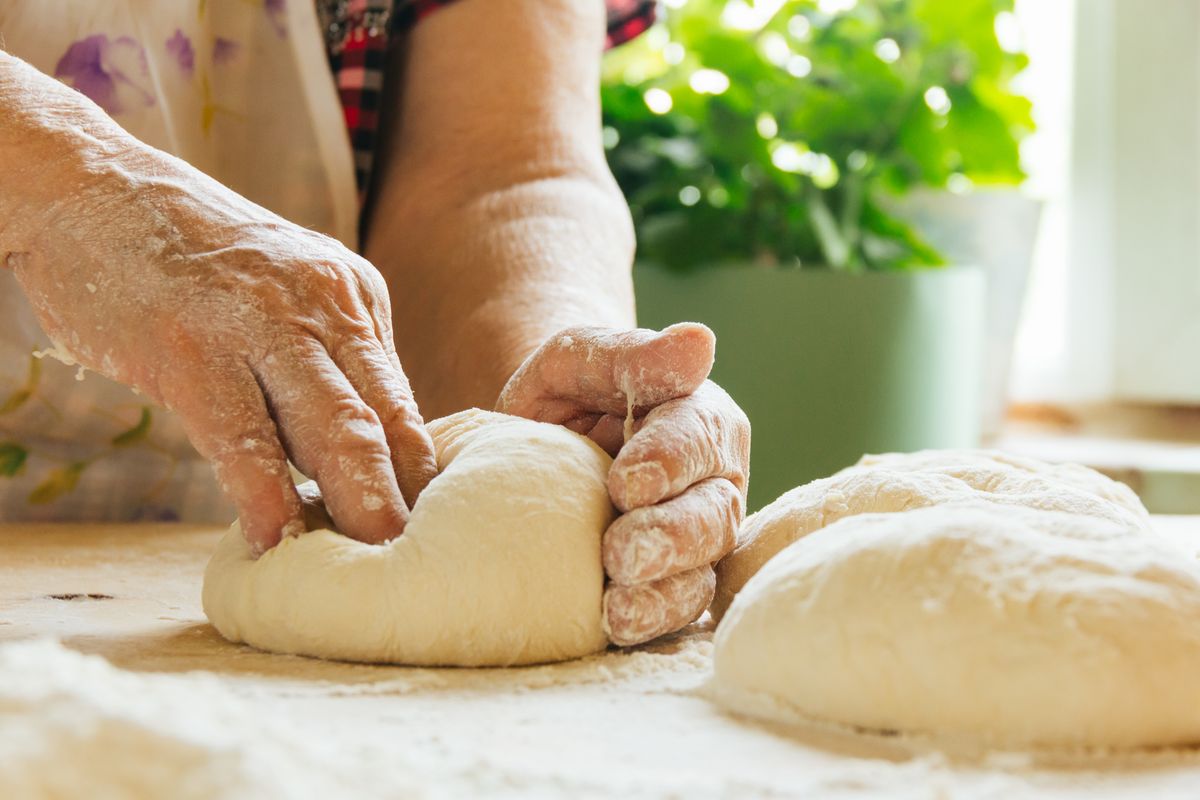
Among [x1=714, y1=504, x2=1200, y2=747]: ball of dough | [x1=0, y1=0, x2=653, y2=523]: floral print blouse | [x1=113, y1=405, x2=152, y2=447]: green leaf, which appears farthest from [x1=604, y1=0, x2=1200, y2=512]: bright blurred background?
[x1=714, y1=504, x2=1200, y2=747]: ball of dough

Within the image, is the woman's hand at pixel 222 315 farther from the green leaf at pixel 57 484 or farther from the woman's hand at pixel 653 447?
the green leaf at pixel 57 484

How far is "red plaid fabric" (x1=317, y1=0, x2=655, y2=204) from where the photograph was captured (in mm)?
1521

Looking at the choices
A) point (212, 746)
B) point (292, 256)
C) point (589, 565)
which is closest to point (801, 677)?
point (589, 565)

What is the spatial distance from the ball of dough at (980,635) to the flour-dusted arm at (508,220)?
0.25m

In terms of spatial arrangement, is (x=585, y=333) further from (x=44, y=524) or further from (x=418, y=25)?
(x=418, y=25)

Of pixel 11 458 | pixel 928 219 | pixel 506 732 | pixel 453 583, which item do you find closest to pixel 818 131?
pixel 928 219

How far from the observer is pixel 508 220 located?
1442 millimetres

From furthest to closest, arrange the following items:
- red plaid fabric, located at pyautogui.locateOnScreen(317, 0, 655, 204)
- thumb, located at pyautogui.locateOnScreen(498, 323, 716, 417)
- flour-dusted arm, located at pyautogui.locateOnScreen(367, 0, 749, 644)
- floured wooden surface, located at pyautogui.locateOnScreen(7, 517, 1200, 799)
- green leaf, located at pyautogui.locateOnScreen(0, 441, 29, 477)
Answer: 1. red plaid fabric, located at pyautogui.locateOnScreen(317, 0, 655, 204)
2. green leaf, located at pyautogui.locateOnScreen(0, 441, 29, 477)
3. flour-dusted arm, located at pyautogui.locateOnScreen(367, 0, 749, 644)
4. thumb, located at pyautogui.locateOnScreen(498, 323, 716, 417)
5. floured wooden surface, located at pyautogui.locateOnScreen(7, 517, 1200, 799)

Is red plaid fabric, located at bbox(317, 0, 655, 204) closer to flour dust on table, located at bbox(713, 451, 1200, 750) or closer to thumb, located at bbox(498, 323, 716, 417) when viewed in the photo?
thumb, located at bbox(498, 323, 716, 417)

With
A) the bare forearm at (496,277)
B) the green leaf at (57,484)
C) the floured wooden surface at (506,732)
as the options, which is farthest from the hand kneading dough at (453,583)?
the green leaf at (57,484)

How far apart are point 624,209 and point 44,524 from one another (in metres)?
0.79

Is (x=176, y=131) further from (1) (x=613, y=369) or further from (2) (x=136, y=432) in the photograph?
(1) (x=613, y=369)

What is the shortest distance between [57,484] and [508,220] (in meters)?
0.60

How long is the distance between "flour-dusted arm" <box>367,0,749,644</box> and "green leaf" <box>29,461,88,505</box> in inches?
15.8
